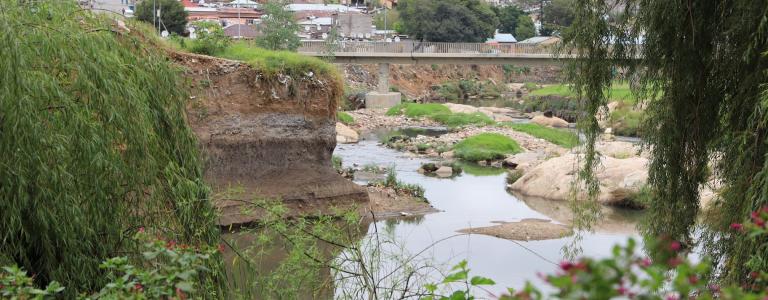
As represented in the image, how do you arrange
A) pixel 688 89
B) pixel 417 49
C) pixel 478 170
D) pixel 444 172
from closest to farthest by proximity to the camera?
pixel 688 89
pixel 444 172
pixel 478 170
pixel 417 49

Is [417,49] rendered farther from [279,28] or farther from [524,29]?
[524,29]

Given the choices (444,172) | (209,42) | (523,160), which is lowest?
(523,160)

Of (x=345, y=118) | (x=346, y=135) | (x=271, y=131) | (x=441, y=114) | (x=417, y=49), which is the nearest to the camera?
(x=271, y=131)

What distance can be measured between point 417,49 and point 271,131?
37731mm

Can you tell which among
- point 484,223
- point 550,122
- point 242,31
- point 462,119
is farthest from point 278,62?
point 242,31

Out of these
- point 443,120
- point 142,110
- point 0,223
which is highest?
point 142,110

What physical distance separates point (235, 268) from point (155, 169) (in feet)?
9.62

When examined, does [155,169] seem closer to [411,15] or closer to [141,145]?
[141,145]

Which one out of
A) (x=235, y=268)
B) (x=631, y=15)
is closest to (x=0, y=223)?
(x=235, y=268)

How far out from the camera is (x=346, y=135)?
42.6m

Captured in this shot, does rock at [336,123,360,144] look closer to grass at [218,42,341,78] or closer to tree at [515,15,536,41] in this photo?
grass at [218,42,341,78]

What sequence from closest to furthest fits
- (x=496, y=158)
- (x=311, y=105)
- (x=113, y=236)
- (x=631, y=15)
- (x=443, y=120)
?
(x=113, y=236) → (x=631, y=15) → (x=311, y=105) → (x=496, y=158) → (x=443, y=120)

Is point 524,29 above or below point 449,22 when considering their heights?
below

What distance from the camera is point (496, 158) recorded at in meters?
37.0
